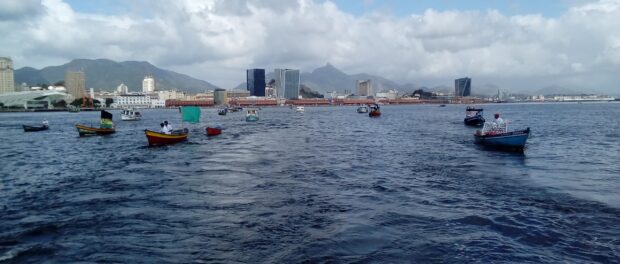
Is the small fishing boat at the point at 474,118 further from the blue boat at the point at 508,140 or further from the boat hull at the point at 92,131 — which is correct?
the boat hull at the point at 92,131

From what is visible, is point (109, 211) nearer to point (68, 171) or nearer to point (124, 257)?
point (124, 257)

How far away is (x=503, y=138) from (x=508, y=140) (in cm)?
37

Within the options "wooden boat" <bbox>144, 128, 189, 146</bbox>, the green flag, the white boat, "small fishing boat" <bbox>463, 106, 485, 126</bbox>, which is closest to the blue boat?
"wooden boat" <bbox>144, 128, 189, 146</bbox>

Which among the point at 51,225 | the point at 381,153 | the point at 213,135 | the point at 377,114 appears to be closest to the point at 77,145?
the point at 213,135

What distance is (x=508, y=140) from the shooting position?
Answer: 29.9 metres

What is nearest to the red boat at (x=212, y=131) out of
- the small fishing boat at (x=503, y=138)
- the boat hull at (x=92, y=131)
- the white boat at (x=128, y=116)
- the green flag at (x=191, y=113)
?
the green flag at (x=191, y=113)

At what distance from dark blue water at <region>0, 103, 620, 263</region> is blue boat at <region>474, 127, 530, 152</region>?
5.08 feet

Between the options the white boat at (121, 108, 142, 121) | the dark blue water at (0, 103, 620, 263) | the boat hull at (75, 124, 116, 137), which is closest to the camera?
the dark blue water at (0, 103, 620, 263)

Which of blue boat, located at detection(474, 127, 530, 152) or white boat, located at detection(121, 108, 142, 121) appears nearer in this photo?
blue boat, located at detection(474, 127, 530, 152)

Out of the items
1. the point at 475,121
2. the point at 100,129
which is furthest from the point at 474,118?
the point at 100,129

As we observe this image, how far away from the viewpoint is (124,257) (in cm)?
1054

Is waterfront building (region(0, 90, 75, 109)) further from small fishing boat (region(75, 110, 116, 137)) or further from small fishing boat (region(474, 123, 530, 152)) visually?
small fishing boat (region(474, 123, 530, 152))

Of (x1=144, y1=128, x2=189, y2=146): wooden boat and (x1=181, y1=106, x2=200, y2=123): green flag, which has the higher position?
(x1=181, y1=106, x2=200, y2=123): green flag

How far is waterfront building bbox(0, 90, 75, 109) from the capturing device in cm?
15788
